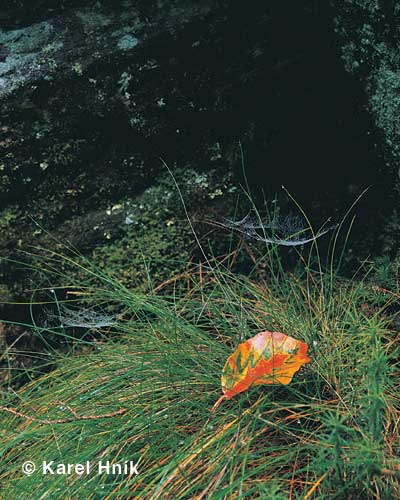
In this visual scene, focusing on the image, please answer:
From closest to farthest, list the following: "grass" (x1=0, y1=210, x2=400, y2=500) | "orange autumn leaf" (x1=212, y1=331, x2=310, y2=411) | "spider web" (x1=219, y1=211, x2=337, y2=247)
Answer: "grass" (x1=0, y1=210, x2=400, y2=500), "orange autumn leaf" (x1=212, y1=331, x2=310, y2=411), "spider web" (x1=219, y1=211, x2=337, y2=247)

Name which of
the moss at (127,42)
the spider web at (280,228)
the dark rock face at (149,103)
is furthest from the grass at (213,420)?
the moss at (127,42)

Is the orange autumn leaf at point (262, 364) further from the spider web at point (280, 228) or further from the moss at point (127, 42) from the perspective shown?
the moss at point (127, 42)

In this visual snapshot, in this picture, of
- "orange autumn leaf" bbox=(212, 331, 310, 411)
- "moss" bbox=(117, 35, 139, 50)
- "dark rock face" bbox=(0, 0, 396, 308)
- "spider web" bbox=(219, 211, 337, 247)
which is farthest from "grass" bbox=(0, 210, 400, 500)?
"moss" bbox=(117, 35, 139, 50)

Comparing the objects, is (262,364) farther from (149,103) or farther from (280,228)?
(149,103)

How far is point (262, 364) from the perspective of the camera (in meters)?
1.33

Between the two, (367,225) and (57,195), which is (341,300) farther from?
(57,195)

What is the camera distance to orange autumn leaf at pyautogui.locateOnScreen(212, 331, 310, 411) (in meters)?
1.31

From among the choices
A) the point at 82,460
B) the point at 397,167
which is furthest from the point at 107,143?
the point at 82,460

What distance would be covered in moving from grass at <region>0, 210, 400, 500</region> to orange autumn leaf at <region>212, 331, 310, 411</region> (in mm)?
35

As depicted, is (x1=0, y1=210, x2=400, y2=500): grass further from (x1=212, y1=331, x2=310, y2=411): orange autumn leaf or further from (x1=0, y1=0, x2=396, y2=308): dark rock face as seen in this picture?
(x1=0, y1=0, x2=396, y2=308): dark rock face

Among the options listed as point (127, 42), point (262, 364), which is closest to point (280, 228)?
point (262, 364)

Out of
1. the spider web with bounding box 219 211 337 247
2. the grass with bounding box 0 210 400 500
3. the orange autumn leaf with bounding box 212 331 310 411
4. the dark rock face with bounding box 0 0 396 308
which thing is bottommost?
the grass with bounding box 0 210 400 500

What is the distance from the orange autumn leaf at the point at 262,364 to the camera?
131 cm

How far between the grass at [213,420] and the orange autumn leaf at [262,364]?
0.12ft
